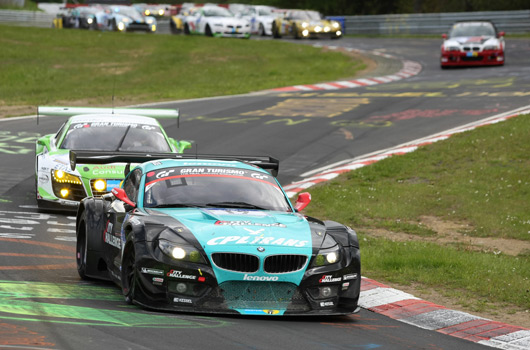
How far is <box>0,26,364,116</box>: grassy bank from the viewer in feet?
101

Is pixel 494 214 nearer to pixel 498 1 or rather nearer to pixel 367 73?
pixel 367 73

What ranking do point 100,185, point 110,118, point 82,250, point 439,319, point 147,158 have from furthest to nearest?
point 110,118, point 100,185, point 147,158, point 82,250, point 439,319

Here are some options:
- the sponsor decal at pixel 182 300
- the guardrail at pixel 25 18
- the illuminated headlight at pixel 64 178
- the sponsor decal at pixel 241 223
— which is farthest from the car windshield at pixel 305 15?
the sponsor decal at pixel 182 300

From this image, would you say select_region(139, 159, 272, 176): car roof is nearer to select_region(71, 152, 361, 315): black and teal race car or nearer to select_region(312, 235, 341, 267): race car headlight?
select_region(71, 152, 361, 315): black and teal race car

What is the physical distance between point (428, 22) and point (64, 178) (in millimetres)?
37742

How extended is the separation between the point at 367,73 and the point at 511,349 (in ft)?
86.4

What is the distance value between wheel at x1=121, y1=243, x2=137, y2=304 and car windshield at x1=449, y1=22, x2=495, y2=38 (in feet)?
91.4

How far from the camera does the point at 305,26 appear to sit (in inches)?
1837

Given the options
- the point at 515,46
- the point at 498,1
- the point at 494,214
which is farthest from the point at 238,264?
the point at 498,1

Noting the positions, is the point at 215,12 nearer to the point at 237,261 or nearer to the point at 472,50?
the point at 472,50

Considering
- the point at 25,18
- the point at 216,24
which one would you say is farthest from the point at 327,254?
the point at 25,18

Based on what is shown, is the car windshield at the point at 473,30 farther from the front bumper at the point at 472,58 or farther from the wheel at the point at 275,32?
the wheel at the point at 275,32

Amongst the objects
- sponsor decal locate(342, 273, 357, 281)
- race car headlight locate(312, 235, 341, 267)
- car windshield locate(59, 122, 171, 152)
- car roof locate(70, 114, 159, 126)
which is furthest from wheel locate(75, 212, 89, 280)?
car roof locate(70, 114, 159, 126)

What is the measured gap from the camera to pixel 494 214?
47.2 ft
